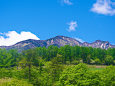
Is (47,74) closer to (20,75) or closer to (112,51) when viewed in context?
(20,75)

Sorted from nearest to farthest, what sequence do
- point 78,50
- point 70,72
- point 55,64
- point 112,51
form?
1. point 70,72
2. point 55,64
3. point 78,50
4. point 112,51

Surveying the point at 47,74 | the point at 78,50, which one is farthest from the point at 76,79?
the point at 78,50

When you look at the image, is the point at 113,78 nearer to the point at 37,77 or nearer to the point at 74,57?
the point at 37,77

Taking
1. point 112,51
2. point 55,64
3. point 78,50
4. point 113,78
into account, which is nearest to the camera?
point 113,78

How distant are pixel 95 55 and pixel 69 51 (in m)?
16.5

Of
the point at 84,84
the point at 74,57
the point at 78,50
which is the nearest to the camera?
the point at 84,84

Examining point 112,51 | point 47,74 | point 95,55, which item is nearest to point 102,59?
point 95,55

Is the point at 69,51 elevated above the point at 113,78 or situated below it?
above

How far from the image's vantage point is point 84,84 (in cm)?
1552

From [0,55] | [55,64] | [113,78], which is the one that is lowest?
[113,78]

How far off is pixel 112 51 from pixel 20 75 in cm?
8837

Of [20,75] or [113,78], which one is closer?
[113,78]

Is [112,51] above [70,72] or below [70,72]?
above

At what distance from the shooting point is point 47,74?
83.8 ft
